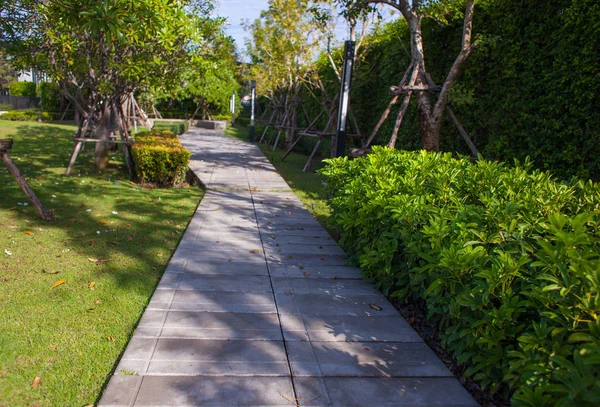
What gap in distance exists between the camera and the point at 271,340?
347 cm

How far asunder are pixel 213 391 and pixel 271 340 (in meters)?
0.75

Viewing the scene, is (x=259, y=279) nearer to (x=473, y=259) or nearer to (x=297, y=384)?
(x=297, y=384)

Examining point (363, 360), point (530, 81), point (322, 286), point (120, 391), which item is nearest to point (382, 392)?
point (363, 360)

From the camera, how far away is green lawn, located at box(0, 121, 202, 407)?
2921 mm

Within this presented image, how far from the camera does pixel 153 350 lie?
322 centimetres

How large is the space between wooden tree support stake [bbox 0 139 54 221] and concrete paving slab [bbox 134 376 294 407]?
4394mm

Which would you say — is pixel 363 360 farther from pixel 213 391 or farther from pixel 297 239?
pixel 297 239

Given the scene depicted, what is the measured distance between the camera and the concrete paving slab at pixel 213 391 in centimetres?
269

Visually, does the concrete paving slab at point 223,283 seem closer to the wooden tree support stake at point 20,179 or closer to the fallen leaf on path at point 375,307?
the fallen leaf on path at point 375,307

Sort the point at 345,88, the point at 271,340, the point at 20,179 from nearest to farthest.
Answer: the point at 271,340
the point at 20,179
the point at 345,88

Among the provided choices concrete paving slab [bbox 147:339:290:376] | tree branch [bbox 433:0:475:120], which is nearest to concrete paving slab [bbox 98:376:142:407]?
concrete paving slab [bbox 147:339:290:376]

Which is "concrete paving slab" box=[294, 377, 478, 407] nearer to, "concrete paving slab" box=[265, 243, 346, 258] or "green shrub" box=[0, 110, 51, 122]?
"concrete paving slab" box=[265, 243, 346, 258]

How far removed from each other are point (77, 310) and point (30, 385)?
3.48 feet

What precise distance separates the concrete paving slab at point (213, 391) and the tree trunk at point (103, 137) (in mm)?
9417
